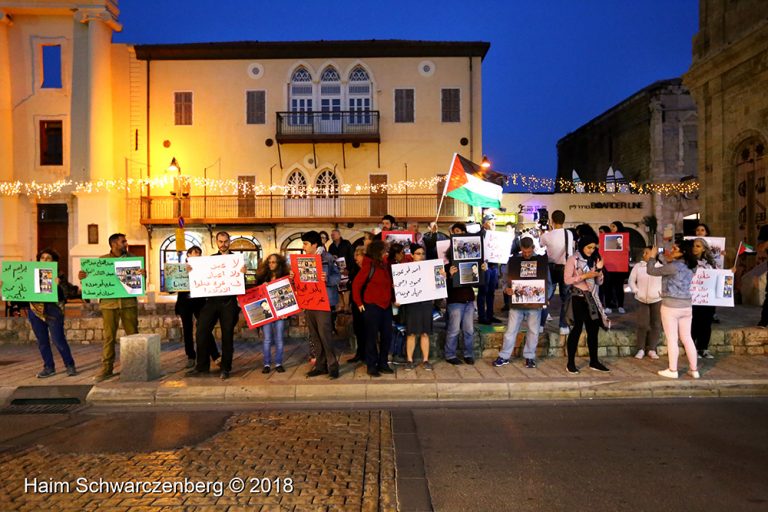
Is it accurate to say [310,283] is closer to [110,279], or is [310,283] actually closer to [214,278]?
[214,278]

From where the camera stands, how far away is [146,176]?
1061 inches

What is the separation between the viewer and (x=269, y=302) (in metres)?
8.14

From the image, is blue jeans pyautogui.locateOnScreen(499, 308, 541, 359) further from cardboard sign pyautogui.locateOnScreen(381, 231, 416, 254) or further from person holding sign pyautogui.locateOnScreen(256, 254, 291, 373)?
person holding sign pyautogui.locateOnScreen(256, 254, 291, 373)

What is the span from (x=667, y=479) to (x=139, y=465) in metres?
4.64

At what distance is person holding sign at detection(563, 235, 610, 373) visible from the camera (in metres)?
7.81

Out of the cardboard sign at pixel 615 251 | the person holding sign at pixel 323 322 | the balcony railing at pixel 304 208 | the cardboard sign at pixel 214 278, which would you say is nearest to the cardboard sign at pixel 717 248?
the cardboard sign at pixel 615 251

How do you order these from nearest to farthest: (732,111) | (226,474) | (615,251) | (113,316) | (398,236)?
(226,474)
(113,316)
(398,236)
(615,251)
(732,111)

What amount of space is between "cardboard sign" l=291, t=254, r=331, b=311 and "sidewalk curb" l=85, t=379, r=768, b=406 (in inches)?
46.5

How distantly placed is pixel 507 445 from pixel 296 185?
23.4 meters

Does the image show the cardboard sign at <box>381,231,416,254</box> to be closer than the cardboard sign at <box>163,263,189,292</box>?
No

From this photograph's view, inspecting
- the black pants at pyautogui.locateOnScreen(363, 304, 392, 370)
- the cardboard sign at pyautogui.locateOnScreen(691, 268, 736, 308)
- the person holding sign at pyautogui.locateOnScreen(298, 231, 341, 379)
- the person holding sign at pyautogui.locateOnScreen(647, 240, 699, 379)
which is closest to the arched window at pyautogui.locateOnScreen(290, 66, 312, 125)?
the person holding sign at pyautogui.locateOnScreen(298, 231, 341, 379)

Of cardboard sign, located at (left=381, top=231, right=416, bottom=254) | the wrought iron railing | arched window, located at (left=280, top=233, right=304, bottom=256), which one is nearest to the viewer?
cardboard sign, located at (left=381, top=231, right=416, bottom=254)

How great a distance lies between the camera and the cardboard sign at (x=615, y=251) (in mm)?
11141

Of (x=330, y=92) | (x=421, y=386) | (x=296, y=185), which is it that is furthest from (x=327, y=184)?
(x=421, y=386)
